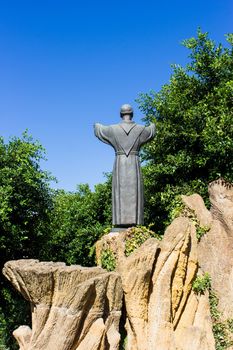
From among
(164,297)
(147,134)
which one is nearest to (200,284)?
(164,297)

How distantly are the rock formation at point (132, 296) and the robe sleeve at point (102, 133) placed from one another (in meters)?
2.18

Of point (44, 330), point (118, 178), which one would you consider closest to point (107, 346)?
point (44, 330)

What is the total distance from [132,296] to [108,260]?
3.62 feet

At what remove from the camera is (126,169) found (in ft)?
33.7

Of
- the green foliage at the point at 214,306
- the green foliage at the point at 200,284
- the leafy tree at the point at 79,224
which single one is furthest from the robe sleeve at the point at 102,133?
the leafy tree at the point at 79,224

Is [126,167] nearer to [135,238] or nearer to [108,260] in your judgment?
[135,238]

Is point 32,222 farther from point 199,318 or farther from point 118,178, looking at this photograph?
point 199,318

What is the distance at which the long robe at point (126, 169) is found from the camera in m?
10.0

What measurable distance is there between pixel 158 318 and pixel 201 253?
2.78 metres

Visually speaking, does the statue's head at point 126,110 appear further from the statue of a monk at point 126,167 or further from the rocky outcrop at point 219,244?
the rocky outcrop at point 219,244

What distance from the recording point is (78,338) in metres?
7.68

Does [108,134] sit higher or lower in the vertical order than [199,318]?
higher

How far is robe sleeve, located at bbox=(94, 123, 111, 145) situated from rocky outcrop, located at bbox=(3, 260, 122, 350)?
3471 millimetres

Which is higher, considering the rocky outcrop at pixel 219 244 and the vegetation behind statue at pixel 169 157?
the vegetation behind statue at pixel 169 157
